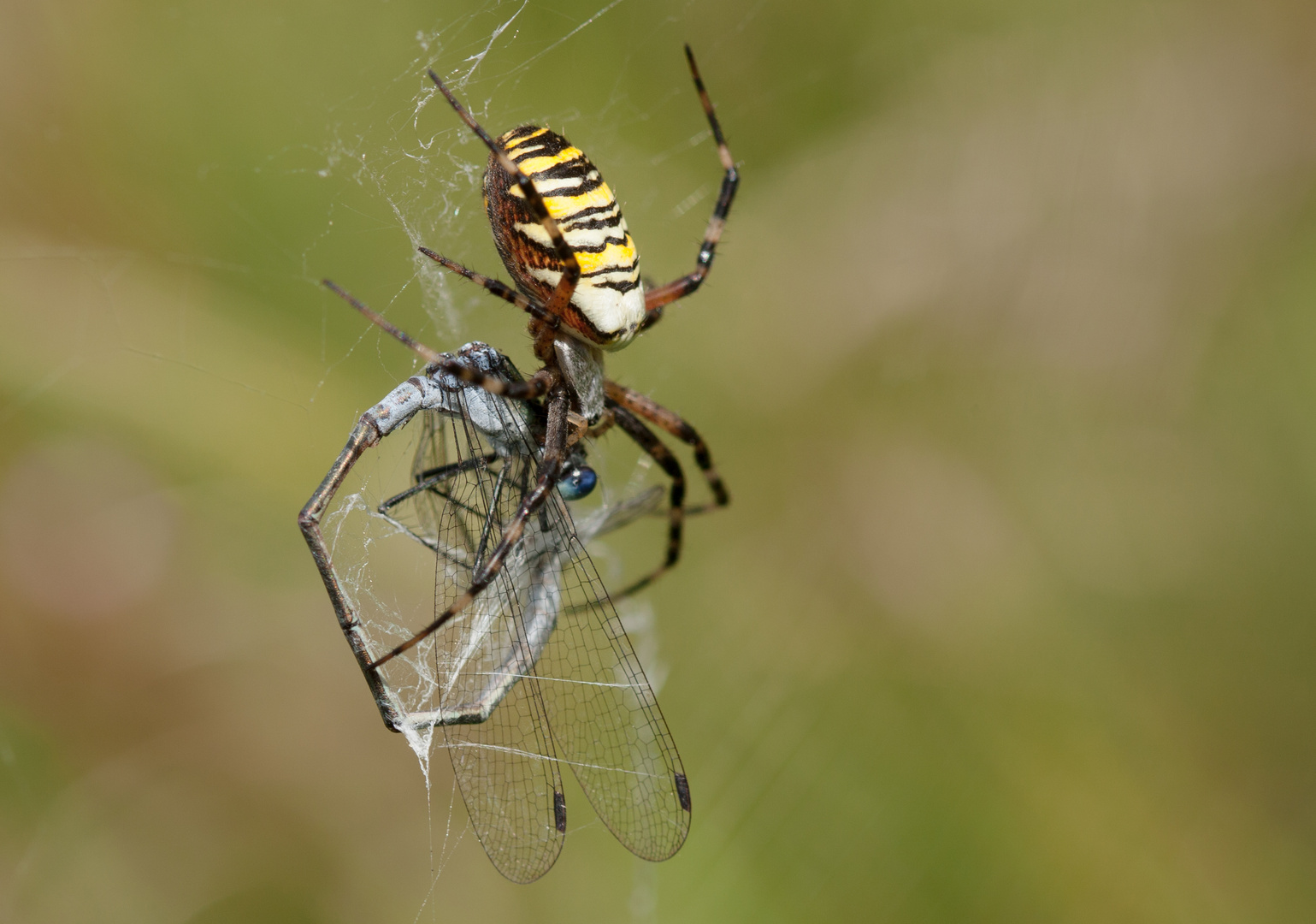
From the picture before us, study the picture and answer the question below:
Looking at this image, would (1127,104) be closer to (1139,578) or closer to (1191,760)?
(1139,578)

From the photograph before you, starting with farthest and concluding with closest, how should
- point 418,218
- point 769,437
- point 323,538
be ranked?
point 769,437 → point 418,218 → point 323,538

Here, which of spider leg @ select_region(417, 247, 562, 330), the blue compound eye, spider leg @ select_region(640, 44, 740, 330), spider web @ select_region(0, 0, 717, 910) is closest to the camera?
spider leg @ select_region(417, 247, 562, 330)

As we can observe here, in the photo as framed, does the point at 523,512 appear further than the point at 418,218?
No

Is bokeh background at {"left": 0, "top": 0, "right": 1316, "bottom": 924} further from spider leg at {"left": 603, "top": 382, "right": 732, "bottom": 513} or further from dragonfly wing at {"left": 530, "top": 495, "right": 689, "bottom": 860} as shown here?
spider leg at {"left": 603, "top": 382, "right": 732, "bottom": 513}

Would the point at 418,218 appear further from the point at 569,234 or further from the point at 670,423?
the point at 670,423

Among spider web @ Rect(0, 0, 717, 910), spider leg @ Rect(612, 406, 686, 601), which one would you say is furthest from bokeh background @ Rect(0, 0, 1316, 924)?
spider leg @ Rect(612, 406, 686, 601)

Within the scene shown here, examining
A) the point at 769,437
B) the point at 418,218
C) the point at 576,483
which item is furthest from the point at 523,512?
the point at 769,437

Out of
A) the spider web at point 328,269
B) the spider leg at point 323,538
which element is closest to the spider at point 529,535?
the spider leg at point 323,538
